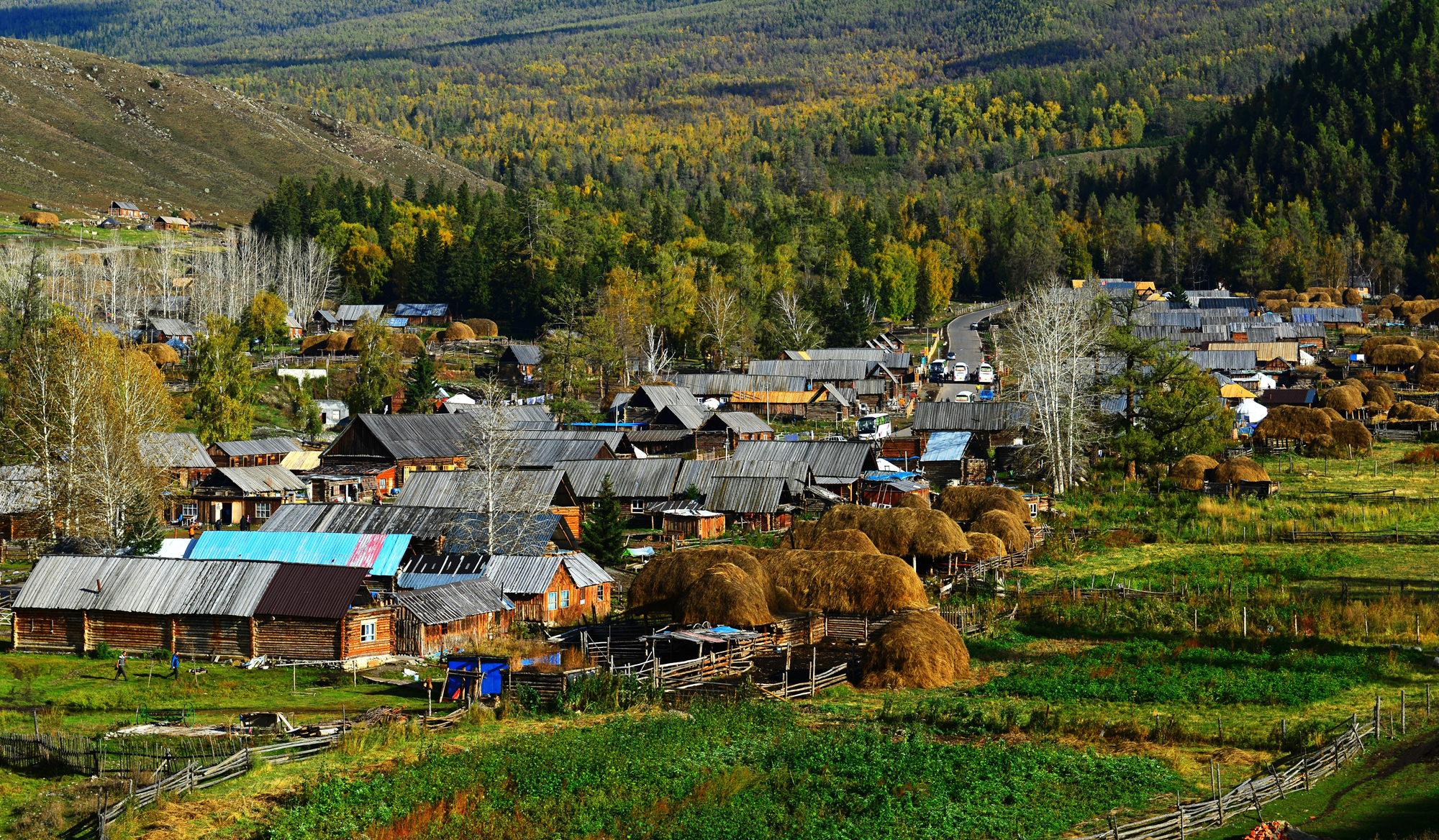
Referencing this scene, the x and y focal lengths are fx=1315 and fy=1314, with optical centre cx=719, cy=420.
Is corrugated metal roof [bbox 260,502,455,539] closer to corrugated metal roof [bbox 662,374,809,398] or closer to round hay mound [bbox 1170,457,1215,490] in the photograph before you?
round hay mound [bbox 1170,457,1215,490]

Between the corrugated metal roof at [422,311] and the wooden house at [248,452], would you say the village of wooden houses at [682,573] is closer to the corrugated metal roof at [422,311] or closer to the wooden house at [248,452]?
the wooden house at [248,452]

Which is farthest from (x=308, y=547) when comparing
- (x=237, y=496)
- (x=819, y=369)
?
(x=819, y=369)

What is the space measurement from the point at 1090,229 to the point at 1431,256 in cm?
4352

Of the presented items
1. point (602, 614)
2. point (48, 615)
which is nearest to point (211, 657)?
point (48, 615)

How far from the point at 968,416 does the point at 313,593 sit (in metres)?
46.3

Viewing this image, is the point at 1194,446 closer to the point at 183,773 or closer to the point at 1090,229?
Answer: the point at 183,773

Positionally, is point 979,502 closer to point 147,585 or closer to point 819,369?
point 147,585

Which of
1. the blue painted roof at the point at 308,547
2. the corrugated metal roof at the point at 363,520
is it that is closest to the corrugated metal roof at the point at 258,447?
the corrugated metal roof at the point at 363,520

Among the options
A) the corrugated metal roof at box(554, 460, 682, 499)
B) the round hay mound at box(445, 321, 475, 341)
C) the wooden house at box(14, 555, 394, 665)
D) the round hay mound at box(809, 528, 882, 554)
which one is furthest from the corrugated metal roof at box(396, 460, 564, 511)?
the round hay mound at box(445, 321, 475, 341)

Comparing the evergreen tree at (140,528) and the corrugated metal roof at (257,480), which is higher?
the corrugated metal roof at (257,480)

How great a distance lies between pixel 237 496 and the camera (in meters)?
62.5

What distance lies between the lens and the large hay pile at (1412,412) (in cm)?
7756

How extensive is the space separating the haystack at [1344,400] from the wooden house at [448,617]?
59645 millimetres

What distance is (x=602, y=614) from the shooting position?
4322 cm
